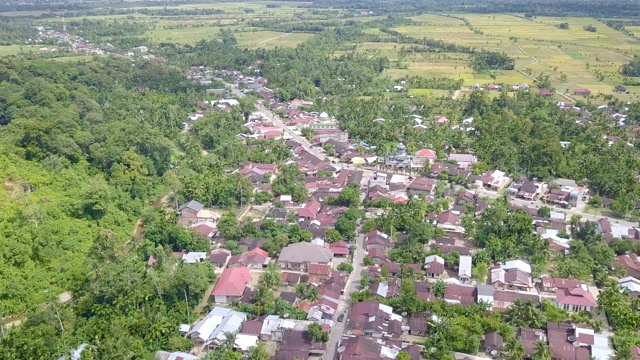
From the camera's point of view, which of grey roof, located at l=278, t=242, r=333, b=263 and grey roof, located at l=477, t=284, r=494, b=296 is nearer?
grey roof, located at l=477, t=284, r=494, b=296

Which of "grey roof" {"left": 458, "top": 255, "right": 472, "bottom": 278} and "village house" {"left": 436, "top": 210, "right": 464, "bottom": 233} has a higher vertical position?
"grey roof" {"left": 458, "top": 255, "right": 472, "bottom": 278}

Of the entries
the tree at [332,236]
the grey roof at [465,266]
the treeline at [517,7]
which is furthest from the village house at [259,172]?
the treeline at [517,7]

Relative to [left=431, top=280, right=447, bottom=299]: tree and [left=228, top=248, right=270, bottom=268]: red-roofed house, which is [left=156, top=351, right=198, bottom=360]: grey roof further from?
[left=431, top=280, right=447, bottom=299]: tree

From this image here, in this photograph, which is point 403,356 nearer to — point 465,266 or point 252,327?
point 252,327

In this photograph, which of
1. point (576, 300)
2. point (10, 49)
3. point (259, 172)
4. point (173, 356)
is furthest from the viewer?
point (10, 49)

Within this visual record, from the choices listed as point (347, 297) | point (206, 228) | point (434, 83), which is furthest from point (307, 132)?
point (347, 297)

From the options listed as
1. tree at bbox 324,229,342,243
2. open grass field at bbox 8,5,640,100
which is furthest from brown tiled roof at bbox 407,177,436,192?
open grass field at bbox 8,5,640,100
